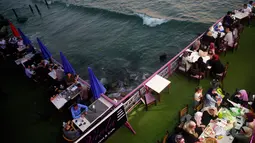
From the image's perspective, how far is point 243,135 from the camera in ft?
22.3

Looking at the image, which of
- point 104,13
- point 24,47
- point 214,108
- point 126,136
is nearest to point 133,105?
point 126,136

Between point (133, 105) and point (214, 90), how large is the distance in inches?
160

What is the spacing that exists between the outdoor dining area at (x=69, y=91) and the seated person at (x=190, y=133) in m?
3.52

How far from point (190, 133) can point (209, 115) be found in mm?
1510

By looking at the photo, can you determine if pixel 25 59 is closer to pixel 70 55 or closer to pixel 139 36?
pixel 70 55

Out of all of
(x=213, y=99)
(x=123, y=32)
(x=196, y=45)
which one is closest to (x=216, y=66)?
(x=196, y=45)

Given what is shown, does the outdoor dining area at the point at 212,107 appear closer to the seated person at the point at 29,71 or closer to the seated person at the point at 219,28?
the seated person at the point at 219,28

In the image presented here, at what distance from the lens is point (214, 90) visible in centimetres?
862

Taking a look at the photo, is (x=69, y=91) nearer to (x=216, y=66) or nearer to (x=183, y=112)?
(x=183, y=112)

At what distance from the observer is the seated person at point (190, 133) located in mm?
7059

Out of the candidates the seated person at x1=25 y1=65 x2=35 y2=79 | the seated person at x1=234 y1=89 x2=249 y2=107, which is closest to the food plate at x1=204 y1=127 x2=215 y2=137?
the seated person at x1=234 y1=89 x2=249 y2=107

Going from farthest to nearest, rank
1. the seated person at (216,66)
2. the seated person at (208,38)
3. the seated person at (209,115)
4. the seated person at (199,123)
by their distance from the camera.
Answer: the seated person at (208,38) < the seated person at (216,66) < the seated person at (209,115) < the seated person at (199,123)

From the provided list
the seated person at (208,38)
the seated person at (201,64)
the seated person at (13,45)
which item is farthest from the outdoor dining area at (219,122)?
the seated person at (13,45)

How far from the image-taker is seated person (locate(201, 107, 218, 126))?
→ 7874 mm
